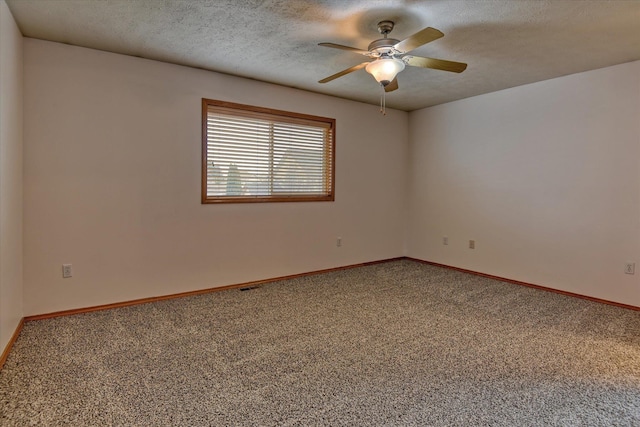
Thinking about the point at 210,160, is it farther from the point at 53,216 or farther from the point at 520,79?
the point at 520,79

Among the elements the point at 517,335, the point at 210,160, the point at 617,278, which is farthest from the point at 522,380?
the point at 210,160

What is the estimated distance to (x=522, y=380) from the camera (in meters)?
2.09

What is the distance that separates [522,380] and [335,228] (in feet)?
10.0

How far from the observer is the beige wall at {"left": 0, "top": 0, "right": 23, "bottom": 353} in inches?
90.8

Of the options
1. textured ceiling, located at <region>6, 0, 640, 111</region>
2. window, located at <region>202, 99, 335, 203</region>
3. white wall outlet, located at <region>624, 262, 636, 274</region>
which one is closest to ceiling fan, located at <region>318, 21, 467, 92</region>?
textured ceiling, located at <region>6, 0, 640, 111</region>

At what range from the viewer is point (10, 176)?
8.27 ft

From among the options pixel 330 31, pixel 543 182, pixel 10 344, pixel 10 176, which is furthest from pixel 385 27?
pixel 10 344

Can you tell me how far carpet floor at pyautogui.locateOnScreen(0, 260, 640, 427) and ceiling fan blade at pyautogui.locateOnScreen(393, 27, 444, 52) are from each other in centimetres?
203

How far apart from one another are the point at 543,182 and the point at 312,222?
2.74 m

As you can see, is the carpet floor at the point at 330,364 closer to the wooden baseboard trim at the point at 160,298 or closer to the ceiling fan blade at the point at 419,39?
the wooden baseboard trim at the point at 160,298

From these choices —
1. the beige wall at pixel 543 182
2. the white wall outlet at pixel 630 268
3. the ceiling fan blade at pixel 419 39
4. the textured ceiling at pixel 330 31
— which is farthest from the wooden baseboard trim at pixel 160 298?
the white wall outlet at pixel 630 268

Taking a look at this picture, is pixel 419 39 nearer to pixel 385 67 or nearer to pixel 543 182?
pixel 385 67

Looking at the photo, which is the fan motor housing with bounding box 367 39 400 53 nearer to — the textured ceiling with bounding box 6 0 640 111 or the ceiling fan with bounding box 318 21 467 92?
the ceiling fan with bounding box 318 21 467 92

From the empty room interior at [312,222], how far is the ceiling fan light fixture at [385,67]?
0.05 meters
